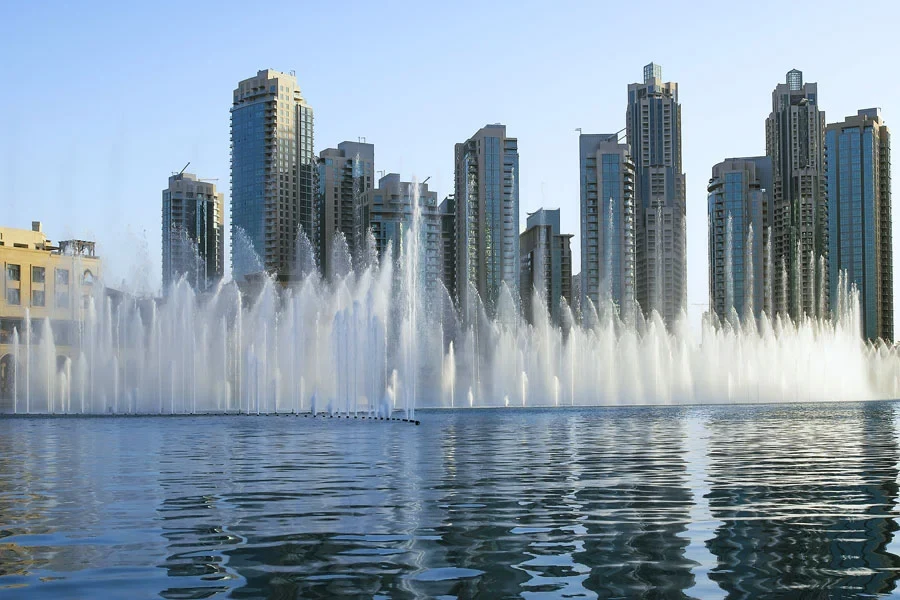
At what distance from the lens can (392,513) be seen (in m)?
15.8

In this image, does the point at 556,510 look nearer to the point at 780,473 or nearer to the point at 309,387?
the point at 780,473

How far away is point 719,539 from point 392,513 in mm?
4555

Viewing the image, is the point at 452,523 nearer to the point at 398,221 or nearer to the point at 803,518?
the point at 803,518

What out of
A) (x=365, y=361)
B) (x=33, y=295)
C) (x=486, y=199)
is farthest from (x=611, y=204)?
(x=365, y=361)

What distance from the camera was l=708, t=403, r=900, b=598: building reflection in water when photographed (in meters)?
10.8

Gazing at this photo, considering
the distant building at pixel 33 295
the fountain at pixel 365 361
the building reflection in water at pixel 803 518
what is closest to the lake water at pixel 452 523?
the building reflection in water at pixel 803 518

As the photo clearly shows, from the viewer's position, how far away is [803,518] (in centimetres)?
1500

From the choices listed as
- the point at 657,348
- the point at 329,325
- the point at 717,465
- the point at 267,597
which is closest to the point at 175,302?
the point at 329,325

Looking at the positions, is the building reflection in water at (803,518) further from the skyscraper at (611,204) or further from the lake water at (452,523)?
the skyscraper at (611,204)

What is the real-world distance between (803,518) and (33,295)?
377 ft

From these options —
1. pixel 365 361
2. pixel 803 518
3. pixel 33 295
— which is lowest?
pixel 803 518

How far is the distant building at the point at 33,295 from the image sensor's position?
114312 mm

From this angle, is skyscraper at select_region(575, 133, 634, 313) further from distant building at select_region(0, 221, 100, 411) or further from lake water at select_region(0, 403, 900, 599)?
lake water at select_region(0, 403, 900, 599)

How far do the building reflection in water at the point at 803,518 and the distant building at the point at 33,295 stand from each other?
93990 millimetres
